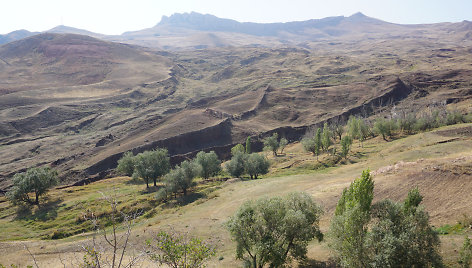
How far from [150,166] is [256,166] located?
2535 cm

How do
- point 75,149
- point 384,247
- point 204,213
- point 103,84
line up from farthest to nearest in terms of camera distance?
point 103,84
point 75,149
point 204,213
point 384,247

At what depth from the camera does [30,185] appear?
57125 millimetres

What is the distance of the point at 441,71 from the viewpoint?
158500 millimetres

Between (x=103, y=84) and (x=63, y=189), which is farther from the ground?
(x=103, y=84)

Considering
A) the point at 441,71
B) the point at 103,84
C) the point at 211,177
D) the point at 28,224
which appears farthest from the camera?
the point at 103,84

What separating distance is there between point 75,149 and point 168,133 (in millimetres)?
33792

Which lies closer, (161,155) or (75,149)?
(161,155)

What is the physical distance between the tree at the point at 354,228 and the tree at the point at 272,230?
254 cm

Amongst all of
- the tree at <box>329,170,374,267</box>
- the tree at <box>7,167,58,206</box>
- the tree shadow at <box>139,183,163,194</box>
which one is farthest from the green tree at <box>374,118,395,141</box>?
the tree at <box>7,167,58,206</box>

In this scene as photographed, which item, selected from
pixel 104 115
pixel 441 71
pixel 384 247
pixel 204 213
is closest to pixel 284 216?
pixel 384 247

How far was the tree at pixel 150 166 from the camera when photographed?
65375mm

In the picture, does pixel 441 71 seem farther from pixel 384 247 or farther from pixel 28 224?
pixel 28 224

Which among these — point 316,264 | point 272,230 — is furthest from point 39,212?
point 316,264

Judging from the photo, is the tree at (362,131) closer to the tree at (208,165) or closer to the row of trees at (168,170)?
the tree at (208,165)
